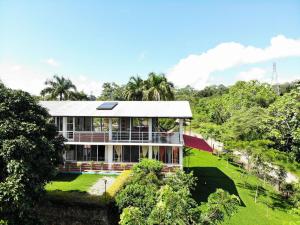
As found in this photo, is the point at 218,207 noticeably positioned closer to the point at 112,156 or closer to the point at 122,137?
the point at 122,137

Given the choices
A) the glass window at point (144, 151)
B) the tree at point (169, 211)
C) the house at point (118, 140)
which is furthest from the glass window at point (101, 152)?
the tree at point (169, 211)

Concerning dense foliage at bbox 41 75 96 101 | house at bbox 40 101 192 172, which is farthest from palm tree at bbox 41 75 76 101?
house at bbox 40 101 192 172

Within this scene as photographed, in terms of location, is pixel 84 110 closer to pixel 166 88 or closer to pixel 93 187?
pixel 93 187

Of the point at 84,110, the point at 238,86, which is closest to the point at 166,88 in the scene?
the point at 84,110

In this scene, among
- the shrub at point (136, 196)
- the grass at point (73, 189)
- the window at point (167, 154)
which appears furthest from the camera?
the window at point (167, 154)

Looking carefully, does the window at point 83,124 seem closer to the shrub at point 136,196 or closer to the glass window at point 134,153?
the glass window at point 134,153

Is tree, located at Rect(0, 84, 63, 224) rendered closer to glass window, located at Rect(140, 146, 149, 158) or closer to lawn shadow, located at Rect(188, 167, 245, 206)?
glass window, located at Rect(140, 146, 149, 158)
